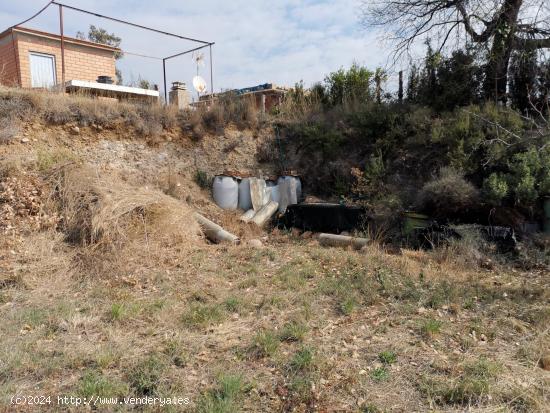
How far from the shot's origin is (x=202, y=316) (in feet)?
13.0

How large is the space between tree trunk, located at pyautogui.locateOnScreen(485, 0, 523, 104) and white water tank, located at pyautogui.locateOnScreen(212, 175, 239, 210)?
627 cm

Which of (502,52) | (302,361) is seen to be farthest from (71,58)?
(302,361)

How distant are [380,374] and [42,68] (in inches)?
623

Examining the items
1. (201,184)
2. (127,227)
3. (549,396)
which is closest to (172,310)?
(127,227)

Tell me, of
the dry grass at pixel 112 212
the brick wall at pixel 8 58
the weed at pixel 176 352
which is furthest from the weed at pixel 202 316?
the brick wall at pixel 8 58

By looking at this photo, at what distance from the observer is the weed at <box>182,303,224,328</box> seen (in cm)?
387

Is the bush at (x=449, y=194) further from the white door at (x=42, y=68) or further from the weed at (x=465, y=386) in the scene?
the white door at (x=42, y=68)

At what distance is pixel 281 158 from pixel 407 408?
322 inches

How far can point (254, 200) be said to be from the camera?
8.67m

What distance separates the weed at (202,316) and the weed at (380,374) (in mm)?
1596

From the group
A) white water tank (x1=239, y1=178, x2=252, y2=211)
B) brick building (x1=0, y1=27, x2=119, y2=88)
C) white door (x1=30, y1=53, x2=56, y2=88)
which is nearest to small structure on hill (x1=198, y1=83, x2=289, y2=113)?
white water tank (x1=239, y1=178, x2=252, y2=211)

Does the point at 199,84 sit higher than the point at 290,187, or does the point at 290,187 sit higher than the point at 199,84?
the point at 199,84

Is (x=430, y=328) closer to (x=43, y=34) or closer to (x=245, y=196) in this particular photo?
(x=245, y=196)

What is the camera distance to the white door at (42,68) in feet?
45.7
